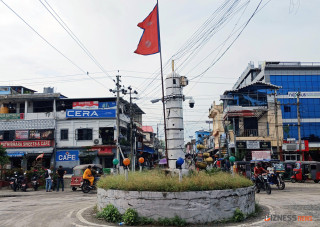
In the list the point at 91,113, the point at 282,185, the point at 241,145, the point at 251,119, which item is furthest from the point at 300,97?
the point at 91,113

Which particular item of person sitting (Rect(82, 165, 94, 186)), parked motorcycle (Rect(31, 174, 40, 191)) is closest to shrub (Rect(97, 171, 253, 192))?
A: person sitting (Rect(82, 165, 94, 186))

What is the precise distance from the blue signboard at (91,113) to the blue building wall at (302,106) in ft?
77.0

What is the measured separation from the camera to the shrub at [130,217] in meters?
7.68

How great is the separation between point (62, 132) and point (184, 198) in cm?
3094

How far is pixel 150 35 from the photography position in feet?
40.4

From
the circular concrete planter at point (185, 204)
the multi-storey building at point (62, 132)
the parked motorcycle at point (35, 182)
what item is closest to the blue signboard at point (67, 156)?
the multi-storey building at point (62, 132)

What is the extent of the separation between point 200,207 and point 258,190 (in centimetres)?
948

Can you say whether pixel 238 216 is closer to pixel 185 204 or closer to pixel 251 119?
pixel 185 204

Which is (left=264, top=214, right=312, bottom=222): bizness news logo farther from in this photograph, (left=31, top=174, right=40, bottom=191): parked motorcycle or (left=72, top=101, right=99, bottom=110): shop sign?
(left=72, top=101, right=99, bottom=110): shop sign

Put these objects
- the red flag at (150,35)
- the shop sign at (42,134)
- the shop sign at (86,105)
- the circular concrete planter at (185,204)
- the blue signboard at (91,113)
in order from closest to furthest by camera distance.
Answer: the circular concrete planter at (185,204) < the red flag at (150,35) < the blue signboard at (91,113) < the shop sign at (42,134) < the shop sign at (86,105)

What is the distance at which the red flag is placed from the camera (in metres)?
12.2

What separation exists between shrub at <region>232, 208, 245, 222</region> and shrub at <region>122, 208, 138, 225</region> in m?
2.66

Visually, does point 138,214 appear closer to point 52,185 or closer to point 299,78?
point 52,185

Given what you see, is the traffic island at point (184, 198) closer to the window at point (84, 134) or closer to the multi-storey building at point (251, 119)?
the window at point (84, 134)
